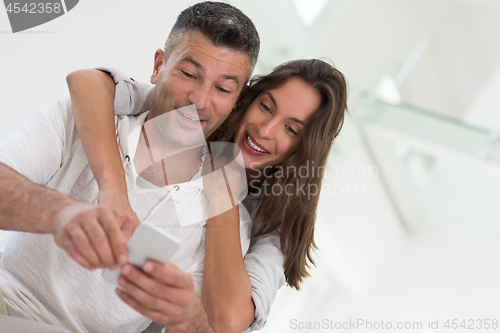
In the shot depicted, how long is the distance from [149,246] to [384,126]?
290 cm

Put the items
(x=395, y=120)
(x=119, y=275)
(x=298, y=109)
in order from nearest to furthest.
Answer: (x=119, y=275) → (x=298, y=109) → (x=395, y=120)

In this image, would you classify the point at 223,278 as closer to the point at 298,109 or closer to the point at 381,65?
the point at 298,109

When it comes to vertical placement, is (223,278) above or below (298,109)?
below

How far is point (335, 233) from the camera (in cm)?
385

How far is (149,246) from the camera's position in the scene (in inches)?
28.0

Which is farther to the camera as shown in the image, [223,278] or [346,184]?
[346,184]

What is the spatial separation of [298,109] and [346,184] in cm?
243

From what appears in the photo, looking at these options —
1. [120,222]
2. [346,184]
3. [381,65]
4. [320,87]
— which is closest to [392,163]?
[346,184]

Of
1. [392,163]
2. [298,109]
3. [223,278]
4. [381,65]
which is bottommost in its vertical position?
[392,163]

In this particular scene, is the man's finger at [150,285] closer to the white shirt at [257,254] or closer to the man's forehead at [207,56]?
the white shirt at [257,254]

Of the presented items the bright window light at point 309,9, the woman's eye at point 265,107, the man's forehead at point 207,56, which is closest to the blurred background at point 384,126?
the bright window light at point 309,9

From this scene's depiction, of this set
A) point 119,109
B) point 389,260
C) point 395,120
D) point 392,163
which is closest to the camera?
point 119,109

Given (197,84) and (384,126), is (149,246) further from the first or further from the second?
(384,126)

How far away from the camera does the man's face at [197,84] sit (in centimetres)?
132
